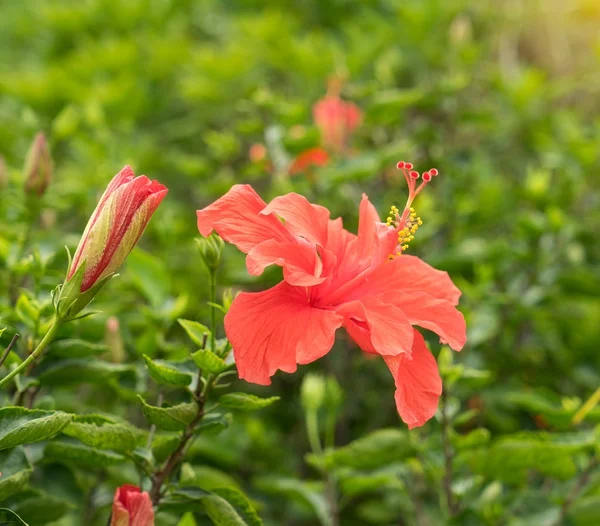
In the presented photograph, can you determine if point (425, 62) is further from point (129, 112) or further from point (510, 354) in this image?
point (510, 354)

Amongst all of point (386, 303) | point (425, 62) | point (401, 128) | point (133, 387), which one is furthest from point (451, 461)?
point (425, 62)

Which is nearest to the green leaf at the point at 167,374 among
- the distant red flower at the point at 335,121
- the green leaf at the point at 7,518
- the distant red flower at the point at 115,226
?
the distant red flower at the point at 115,226

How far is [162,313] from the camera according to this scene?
4.91ft

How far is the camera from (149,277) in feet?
5.16

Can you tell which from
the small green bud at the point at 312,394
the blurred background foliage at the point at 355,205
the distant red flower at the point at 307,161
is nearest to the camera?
the blurred background foliage at the point at 355,205

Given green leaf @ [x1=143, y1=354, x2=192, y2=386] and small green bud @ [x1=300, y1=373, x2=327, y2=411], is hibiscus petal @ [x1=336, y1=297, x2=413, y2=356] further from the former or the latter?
small green bud @ [x1=300, y1=373, x2=327, y2=411]

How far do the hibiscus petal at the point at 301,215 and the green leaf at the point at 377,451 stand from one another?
52cm

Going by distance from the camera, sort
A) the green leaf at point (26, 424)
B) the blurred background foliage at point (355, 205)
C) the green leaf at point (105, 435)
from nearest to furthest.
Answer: the green leaf at point (26, 424)
the green leaf at point (105, 435)
the blurred background foliage at point (355, 205)

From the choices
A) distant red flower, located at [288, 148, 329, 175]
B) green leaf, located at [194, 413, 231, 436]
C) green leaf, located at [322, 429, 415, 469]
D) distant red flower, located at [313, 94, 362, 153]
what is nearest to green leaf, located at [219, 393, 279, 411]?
green leaf, located at [194, 413, 231, 436]

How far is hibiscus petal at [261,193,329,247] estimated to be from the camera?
1.08 meters

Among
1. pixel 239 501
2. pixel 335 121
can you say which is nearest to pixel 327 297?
pixel 239 501

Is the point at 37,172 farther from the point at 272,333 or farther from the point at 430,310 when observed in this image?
the point at 430,310

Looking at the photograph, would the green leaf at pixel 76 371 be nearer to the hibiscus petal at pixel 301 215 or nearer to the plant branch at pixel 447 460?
the hibiscus petal at pixel 301 215

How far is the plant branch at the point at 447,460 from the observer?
1443 mm
